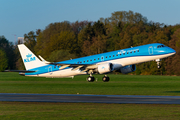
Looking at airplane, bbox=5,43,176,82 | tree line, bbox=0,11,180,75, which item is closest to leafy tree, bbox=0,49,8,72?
tree line, bbox=0,11,180,75

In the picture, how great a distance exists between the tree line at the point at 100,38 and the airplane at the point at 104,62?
5661cm

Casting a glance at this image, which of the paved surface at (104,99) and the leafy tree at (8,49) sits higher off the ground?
the leafy tree at (8,49)

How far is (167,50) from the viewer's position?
43.2 meters

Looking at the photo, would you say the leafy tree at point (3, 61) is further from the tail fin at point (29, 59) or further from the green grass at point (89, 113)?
the green grass at point (89, 113)

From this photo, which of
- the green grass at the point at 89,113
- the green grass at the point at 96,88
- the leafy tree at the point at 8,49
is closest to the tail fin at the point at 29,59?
the green grass at the point at 96,88

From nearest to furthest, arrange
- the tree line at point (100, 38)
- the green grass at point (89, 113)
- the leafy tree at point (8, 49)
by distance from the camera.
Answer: the green grass at point (89, 113)
the tree line at point (100, 38)
the leafy tree at point (8, 49)

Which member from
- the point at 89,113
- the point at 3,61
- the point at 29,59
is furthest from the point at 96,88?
the point at 3,61

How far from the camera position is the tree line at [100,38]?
11462 cm

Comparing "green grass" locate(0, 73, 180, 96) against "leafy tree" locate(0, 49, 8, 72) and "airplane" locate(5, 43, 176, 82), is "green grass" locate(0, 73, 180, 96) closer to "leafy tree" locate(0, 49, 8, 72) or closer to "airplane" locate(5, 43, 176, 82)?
"airplane" locate(5, 43, 176, 82)

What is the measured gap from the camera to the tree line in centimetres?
11462

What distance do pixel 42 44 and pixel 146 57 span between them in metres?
121

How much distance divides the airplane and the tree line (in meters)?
56.6

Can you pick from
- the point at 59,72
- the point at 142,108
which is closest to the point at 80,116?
the point at 142,108

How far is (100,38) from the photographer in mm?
133375
